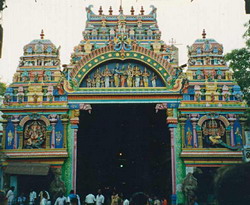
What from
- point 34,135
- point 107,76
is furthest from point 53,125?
point 107,76

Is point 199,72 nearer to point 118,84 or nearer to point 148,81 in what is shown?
point 148,81

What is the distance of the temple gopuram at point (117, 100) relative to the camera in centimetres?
2280

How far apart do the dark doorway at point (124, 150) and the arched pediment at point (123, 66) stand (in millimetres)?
3360

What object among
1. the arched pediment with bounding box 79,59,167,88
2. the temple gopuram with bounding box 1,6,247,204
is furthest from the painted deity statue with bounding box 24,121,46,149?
the arched pediment with bounding box 79,59,167,88

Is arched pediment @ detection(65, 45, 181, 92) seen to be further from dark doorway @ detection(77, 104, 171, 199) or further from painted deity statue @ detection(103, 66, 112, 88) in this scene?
dark doorway @ detection(77, 104, 171, 199)

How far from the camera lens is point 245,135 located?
2373 centimetres

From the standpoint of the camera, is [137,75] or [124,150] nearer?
[137,75]

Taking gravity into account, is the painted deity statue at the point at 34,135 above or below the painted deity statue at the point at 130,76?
below

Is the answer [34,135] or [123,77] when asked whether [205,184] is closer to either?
[123,77]

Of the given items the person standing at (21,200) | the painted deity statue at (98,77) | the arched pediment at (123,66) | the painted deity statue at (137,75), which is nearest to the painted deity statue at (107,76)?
the arched pediment at (123,66)

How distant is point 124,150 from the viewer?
31500 mm

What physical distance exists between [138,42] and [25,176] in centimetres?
1051

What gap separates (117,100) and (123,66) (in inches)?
87.7

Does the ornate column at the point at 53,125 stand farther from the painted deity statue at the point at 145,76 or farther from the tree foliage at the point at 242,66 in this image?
the tree foliage at the point at 242,66
